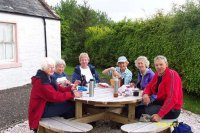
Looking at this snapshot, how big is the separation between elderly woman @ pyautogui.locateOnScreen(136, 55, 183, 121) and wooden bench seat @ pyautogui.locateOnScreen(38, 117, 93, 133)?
3.93ft

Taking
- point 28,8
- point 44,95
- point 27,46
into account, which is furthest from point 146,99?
point 28,8

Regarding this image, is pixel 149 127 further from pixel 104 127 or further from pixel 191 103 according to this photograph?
pixel 191 103

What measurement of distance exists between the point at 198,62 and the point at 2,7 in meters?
7.66

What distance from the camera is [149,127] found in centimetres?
465

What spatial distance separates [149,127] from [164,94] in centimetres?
83

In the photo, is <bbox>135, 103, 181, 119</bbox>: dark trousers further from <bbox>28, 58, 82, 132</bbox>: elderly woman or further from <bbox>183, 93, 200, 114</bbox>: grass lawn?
<bbox>183, 93, 200, 114</bbox>: grass lawn

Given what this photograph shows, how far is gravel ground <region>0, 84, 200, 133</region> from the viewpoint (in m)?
6.52

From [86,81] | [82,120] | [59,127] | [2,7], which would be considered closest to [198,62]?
[86,81]

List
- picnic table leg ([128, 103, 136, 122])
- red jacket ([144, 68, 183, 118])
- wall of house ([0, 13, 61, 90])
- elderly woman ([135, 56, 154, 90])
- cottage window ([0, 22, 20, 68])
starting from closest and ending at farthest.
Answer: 1. red jacket ([144, 68, 183, 118])
2. picnic table leg ([128, 103, 136, 122])
3. elderly woman ([135, 56, 154, 90])
4. cottage window ([0, 22, 20, 68])
5. wall of house ([0, 13, 61, 90])

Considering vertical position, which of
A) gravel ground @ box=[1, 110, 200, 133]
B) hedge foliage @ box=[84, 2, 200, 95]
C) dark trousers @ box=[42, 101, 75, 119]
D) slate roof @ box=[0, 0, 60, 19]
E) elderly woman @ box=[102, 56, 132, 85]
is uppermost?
slate roof @ box=[0, 0, 60, 19]

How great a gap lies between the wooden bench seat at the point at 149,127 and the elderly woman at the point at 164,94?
128 millimetres

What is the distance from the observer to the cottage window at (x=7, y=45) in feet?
38.0

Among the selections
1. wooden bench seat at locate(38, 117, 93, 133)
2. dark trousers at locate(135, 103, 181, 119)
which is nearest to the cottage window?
wooden bench seat at locate(38, 117, 93, 133)

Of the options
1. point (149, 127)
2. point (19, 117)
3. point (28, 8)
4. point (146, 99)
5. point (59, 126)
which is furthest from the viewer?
point (28, 8)
